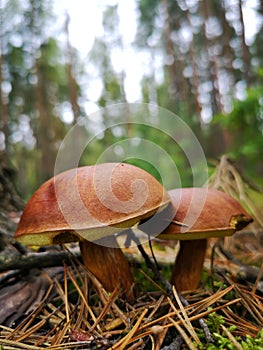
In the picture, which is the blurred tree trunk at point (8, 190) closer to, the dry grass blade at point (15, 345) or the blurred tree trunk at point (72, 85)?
the dry grass blade at point (15, 345)

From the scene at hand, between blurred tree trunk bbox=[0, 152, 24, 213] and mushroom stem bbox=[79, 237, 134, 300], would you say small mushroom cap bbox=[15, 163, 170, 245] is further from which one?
blurred tree trunk bbox=[0, 152, 24, 213]

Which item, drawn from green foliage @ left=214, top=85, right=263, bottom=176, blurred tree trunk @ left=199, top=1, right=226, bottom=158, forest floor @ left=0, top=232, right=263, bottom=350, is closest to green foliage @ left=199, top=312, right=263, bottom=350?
forest floor @ left=0, top=232, right=263, bottom=350

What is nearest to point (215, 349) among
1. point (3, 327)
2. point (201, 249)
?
point (201, 249)

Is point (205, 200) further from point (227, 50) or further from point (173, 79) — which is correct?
point (173, 79)

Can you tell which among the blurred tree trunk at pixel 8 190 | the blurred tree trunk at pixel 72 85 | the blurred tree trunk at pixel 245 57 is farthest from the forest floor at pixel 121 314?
the blurred tree trunk at pixel 72 85

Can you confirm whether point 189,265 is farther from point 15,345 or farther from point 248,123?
point 248,123

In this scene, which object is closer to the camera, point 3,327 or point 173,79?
point 3,327

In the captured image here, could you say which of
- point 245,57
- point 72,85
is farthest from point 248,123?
point 72,85
